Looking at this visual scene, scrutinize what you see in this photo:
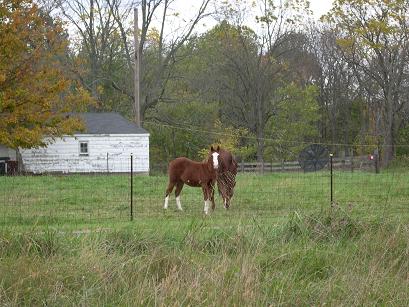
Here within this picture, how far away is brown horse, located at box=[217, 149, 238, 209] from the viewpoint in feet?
49.5

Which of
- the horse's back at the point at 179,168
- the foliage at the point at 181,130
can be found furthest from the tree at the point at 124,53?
the horse's back at the point at 179,168

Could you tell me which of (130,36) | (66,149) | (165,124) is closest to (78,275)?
(66,149)

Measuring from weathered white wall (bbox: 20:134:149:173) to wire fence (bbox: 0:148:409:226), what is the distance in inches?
558

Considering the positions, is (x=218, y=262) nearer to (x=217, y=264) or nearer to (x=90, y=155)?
(x=217, y=264)

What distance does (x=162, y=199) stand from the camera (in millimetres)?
19500

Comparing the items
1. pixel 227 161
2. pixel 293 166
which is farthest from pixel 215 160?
pixel 293 166

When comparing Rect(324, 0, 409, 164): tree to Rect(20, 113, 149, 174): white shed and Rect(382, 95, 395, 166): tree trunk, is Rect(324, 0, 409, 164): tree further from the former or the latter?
Rect(20, 113, 149, 174): white shed

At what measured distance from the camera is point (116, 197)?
19453mm

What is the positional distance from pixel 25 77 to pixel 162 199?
39.8 feet

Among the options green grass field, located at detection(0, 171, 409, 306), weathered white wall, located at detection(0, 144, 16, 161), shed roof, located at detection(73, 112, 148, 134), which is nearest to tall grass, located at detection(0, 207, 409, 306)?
green grass field, located at detection(0, 171, 409, 306)

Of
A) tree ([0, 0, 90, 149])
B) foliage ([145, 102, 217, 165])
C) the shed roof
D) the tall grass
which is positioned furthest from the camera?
foliage ([145, 102, 217, 165])

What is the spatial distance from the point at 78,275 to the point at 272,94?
42.0 m

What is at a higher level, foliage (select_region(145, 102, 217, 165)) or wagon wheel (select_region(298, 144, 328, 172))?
foliage (select_region(145, 102, 217, 165))

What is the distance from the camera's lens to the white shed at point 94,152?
3953 cm
